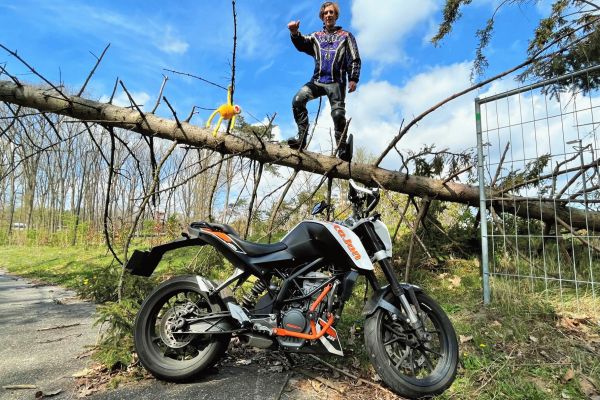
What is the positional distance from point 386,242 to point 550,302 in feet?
7.75

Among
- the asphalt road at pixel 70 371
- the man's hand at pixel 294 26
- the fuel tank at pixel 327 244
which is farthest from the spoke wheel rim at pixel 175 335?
the man's hand at pixel 294 26

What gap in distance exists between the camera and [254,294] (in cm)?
295

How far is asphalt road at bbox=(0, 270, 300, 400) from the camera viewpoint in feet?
8.38

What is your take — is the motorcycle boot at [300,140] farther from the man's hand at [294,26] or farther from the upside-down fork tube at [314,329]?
the upside-down fork tube at [314,329]

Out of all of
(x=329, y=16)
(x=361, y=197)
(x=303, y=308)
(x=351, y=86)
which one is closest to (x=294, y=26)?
(x=329, y=16)

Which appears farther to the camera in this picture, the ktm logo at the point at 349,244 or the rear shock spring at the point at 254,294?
the rear shock spring at the point at 254,294

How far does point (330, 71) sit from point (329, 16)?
0.78 m

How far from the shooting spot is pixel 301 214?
6047 mm

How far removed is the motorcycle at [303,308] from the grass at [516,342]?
0.30 metres

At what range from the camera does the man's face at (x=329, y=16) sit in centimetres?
481

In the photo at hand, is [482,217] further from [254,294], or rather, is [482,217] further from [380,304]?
[254,294]

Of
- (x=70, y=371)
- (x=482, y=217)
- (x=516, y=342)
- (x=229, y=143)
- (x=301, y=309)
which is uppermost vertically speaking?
(x=229, y=143)

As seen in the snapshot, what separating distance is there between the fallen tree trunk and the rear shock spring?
1579 mm

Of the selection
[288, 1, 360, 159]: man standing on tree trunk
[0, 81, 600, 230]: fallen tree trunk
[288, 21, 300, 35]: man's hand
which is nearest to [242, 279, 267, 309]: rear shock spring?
[0, 81, 600, 230]: fallen tree trunk
